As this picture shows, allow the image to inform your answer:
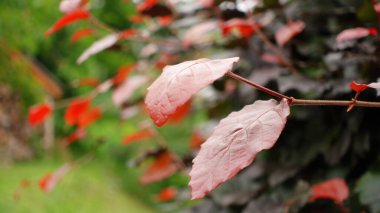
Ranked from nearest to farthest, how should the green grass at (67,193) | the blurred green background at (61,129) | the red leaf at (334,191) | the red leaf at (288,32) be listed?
the red leaf at (334,191) < the red leaf at (288,32) < the green grass at (67,193) < the blurred green background at (61,129)

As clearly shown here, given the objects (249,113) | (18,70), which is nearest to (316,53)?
(249,113)

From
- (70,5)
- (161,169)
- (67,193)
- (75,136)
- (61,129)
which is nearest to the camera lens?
(70,5)

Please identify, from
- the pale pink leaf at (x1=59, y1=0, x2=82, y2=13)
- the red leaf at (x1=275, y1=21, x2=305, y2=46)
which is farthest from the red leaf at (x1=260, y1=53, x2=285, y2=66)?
the pale pink leaf at (x1=59, y1=0, x2=82, y2=13)

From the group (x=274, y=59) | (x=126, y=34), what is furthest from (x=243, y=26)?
(x=126, y=34)

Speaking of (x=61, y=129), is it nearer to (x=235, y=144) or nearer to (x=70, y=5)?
(x=70, y=5)

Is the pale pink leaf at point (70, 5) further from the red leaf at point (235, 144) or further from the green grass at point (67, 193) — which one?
the green grass at point (67, 193)

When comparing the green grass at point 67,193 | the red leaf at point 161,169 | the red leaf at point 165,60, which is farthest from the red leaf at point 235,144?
the green grass at point 67,193
